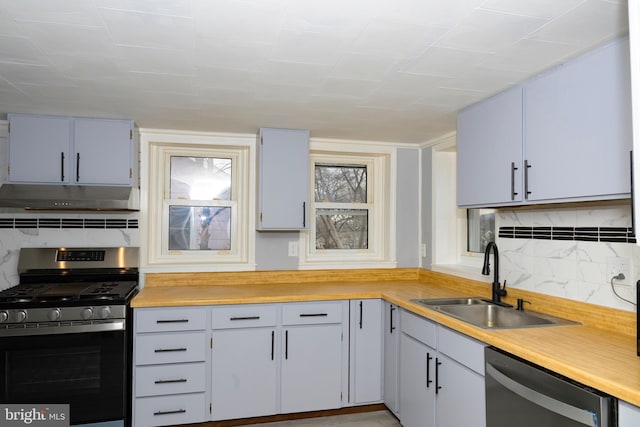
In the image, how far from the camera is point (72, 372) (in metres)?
2.68

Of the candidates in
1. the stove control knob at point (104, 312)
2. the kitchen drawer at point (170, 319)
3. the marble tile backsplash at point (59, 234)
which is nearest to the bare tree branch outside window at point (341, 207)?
the kitchen drawer at point (170, 319)

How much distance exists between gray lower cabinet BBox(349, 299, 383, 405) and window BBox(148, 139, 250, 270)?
3.64 feet

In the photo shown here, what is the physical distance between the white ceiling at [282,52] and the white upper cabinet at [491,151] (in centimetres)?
11

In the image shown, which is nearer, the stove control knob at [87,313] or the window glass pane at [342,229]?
the stove control knob at [87,313]

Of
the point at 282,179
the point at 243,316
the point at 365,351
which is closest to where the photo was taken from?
the point at 243,316

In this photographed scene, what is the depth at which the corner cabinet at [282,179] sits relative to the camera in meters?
3.35

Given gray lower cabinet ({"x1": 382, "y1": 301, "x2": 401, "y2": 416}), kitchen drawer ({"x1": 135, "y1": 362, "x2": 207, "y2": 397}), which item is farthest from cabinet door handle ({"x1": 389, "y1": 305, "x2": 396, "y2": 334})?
kitchen drawer ({"x1": 135, "y1": 362, "x2": 207, "y2": 397})

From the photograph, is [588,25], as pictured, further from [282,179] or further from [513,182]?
[282,179]

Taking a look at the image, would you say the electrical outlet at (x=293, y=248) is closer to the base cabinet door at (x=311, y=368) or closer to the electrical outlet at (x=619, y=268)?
the base cabinet door at (x=311, y=368)

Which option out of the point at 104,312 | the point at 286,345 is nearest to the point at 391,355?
the point at 286,345

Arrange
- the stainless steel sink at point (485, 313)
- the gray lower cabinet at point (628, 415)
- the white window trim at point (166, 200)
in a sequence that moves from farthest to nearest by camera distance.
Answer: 1. the white window trim at point (166, 200)
2. the stainless steel sink at point (485, 313)
3. the gray lower cabinet at point (628, 415)

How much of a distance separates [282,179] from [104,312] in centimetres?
154

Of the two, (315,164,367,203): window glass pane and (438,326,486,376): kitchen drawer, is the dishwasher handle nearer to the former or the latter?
(438,326,486,376): kitchen drawer

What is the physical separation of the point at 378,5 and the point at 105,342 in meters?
2.49
